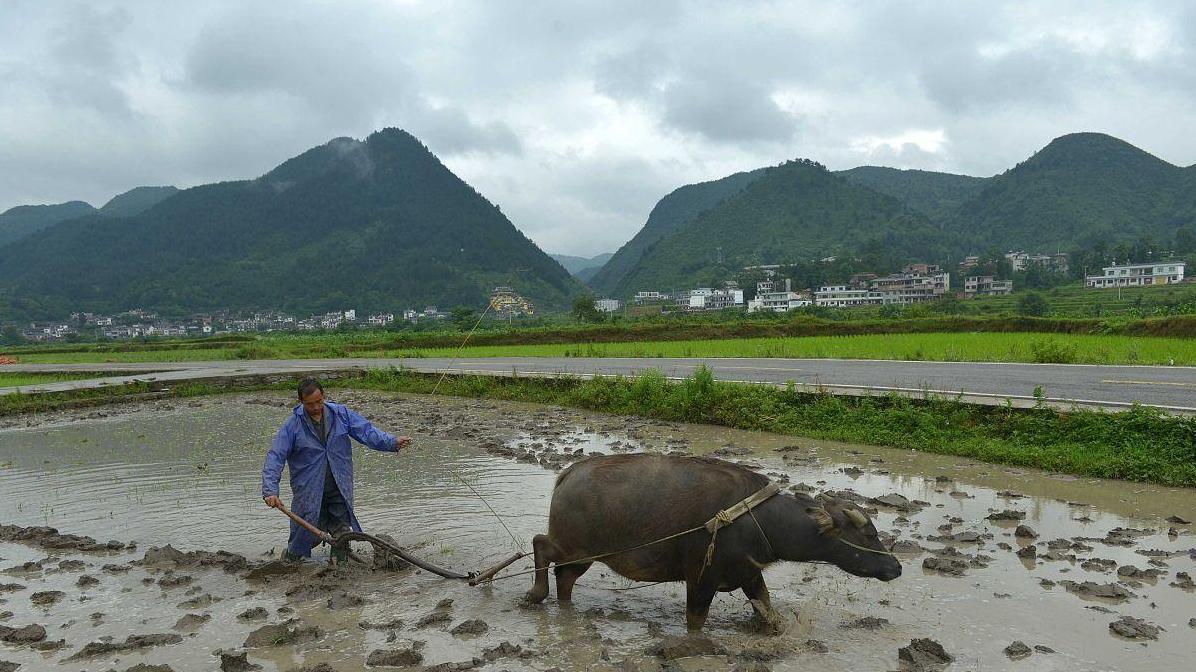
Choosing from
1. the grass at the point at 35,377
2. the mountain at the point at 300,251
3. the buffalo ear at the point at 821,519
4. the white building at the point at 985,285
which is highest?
the mountain at the point at 300,251

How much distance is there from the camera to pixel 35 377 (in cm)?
2805

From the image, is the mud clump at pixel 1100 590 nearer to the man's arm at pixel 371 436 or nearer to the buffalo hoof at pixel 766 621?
the buffalo hoof at pixel 766 621

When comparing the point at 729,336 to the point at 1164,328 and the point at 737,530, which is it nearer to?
the point at 1164,328

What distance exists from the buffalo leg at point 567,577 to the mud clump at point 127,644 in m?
2.77

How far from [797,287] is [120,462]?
89488mm

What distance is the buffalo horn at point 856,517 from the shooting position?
4980 millimetres

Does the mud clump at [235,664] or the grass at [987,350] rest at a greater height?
the grass at [987,350]

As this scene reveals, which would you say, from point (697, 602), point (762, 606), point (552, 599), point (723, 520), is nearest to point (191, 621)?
point (552, 599)

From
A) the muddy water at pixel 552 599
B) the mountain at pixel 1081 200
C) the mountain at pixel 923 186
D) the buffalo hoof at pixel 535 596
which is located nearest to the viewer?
the muddy water at pixel 552 599

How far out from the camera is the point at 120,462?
12.0 metres

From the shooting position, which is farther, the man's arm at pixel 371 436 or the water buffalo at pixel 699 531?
the man's arm at pixel 371 436

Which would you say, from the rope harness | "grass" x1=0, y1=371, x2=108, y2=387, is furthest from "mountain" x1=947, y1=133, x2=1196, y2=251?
the rope harness

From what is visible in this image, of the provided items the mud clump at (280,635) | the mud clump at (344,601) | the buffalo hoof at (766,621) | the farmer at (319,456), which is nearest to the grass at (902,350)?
the buffalo hoof at (766,621)

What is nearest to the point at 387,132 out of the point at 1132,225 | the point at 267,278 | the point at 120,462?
the point at 267,278
